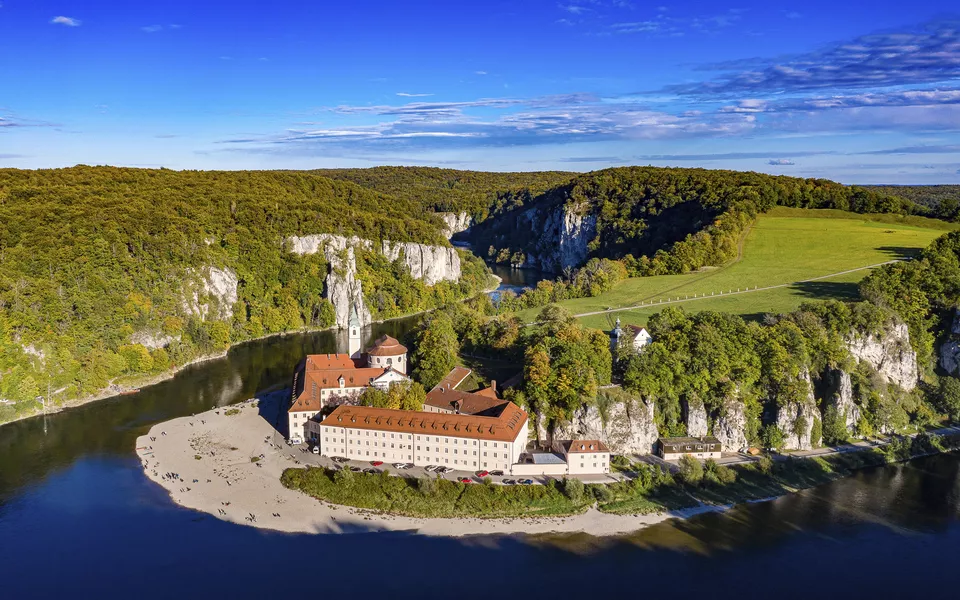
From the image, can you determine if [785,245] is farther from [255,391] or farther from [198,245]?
[198,245]

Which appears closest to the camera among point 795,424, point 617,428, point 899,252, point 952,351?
point 617,428

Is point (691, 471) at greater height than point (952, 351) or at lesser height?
lesser

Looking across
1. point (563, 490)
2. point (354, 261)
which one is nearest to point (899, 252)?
point (563, 490)

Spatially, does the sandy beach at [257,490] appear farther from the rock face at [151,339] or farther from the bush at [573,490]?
the rock face at [151,339]

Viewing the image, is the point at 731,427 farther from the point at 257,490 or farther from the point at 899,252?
Result: the point at 899,252

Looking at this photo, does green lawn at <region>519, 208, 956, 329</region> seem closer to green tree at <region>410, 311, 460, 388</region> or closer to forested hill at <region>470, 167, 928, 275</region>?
forested hill at <region>470, 167, 928, 275</region>

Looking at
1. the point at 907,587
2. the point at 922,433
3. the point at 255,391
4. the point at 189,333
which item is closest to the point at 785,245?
the point at 922,433

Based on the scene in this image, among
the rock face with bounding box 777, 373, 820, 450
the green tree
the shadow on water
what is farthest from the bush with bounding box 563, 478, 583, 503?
the shadow on water
